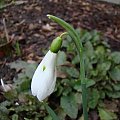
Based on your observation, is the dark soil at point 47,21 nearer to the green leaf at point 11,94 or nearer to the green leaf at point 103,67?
the green leaf at point 11,94

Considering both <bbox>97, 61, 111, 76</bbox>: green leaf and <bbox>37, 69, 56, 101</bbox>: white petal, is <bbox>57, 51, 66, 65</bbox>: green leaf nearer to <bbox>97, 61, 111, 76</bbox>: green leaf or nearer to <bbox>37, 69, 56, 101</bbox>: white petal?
<bbox>97, 61, 111, 76</bbox>: green leaf

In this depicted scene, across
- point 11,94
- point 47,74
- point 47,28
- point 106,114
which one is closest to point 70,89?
point 106,114

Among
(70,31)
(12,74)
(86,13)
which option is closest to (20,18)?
(86,13)

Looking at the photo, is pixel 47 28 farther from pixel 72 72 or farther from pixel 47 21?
pixel 72 72

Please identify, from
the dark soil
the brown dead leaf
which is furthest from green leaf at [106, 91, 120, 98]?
the brown dead leaf

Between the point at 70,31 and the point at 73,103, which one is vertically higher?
the point at 70,31

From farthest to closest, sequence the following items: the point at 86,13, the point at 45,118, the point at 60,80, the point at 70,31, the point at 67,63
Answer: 1. the point at 86,13
2. the point at 67,63
3. the point at 60,80
4. the point at 45,118
5. the point at 70,31

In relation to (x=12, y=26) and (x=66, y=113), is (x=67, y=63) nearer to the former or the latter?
(x=66, y=113)
